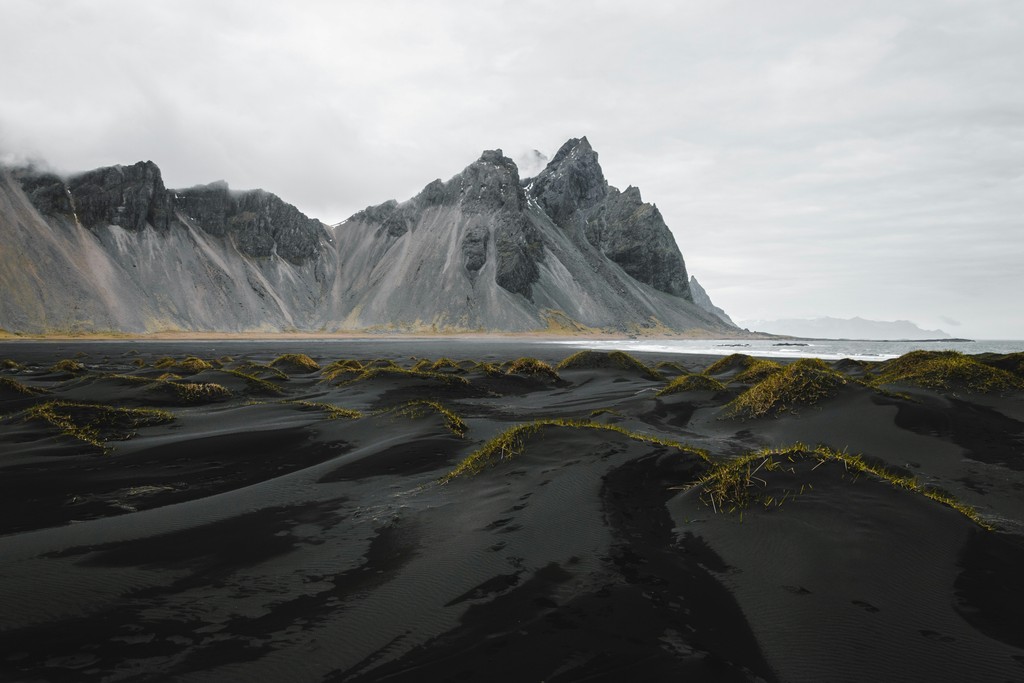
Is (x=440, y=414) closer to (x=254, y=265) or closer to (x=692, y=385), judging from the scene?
(x=692, y=385)

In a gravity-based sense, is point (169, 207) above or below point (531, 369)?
above

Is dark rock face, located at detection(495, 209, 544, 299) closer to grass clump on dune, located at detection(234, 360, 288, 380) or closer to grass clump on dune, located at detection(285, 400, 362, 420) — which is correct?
grass clump on dune, located at detection(234, 360, 288, 380)

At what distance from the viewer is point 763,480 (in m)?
6.37

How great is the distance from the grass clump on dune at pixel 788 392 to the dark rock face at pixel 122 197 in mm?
172268

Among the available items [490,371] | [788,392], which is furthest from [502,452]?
[490,371]

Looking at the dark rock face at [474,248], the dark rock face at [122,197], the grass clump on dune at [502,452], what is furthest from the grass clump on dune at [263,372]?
the dark rock face at [474,248]

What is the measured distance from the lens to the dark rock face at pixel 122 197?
13638 centimetres

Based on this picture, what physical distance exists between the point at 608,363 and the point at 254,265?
171m

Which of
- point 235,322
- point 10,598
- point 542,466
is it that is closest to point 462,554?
point 542,466

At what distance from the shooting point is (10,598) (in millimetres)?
4562

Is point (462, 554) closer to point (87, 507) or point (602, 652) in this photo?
point (602, 652)

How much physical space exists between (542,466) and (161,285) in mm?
161227

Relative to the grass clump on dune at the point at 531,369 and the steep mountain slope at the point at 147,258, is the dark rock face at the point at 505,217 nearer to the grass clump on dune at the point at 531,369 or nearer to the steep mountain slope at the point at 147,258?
the steep mountain slope at the point at 147,258

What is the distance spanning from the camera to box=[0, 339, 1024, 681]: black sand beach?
12.7 ft
